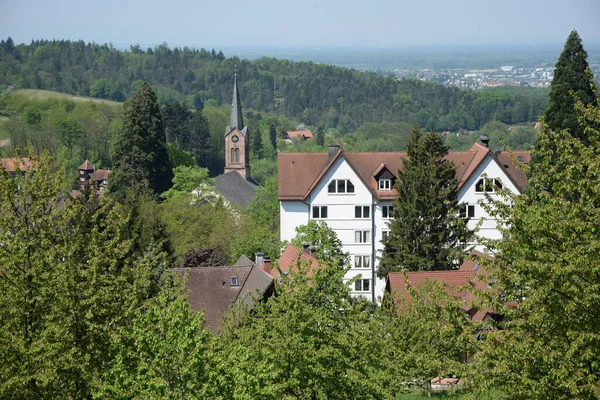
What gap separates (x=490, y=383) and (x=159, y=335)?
5.25 m

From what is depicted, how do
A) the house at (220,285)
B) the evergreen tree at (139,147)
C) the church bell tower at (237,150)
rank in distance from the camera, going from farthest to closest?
the church bell tower at (237,150), the evergreen tree at (139,147), the house at (220,285)

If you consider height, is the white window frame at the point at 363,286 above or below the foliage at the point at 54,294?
below

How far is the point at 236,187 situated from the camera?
103 metres

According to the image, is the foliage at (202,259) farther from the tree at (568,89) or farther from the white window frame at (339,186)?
the tree at (568,89)

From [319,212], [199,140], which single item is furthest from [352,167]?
[199,140]

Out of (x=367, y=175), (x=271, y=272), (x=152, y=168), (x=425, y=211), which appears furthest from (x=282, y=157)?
(x=152, y=168)

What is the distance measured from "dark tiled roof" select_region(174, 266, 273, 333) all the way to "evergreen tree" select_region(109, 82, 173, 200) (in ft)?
110

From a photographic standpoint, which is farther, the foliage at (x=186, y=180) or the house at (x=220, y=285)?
the foliage at (x=186, y=180)

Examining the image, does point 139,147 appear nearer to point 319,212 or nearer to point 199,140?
point 319,212

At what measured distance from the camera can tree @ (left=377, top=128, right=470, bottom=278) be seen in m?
44.4

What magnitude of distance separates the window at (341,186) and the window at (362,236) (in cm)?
230

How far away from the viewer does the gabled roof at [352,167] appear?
49969 mm

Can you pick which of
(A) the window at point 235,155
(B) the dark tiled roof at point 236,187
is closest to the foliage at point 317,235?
(B) the dark tiled roof at point 236,187

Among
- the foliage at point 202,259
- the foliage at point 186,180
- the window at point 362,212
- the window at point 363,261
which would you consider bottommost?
the window at point 363,261
